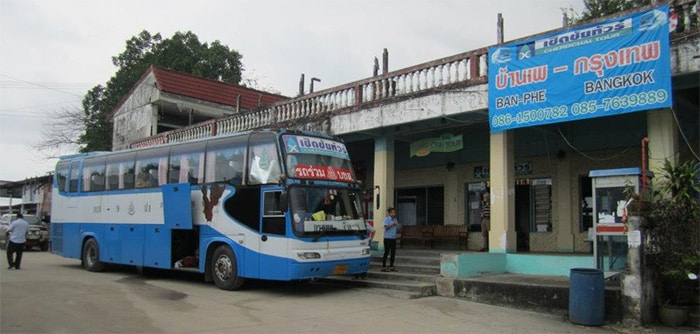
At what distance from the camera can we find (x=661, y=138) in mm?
10250

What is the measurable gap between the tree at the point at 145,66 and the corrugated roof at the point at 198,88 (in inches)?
343

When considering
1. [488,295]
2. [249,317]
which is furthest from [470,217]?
[249,317]

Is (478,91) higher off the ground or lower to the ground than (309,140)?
higher

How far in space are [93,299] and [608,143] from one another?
42.0 ft

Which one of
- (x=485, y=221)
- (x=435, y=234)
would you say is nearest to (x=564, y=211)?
(x=485, y=221)

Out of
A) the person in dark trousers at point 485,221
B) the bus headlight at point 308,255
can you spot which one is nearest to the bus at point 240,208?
the bus headlight at point 308,255

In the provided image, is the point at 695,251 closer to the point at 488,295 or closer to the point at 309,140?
the point at 488,295

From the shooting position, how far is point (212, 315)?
360 inches

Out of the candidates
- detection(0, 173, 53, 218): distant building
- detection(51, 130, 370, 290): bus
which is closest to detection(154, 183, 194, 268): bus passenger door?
detection(51, 130, 370, 290): bus

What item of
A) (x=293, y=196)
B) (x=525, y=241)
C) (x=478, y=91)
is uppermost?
(x=478, y=91)

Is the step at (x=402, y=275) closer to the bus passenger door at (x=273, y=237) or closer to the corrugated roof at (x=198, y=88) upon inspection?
the bus passenger door at (x=273, y=237)

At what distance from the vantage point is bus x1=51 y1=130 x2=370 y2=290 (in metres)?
11.3

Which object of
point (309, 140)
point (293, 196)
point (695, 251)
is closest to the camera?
point (695, 251)

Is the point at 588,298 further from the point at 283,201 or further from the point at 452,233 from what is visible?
the point at 452,233
